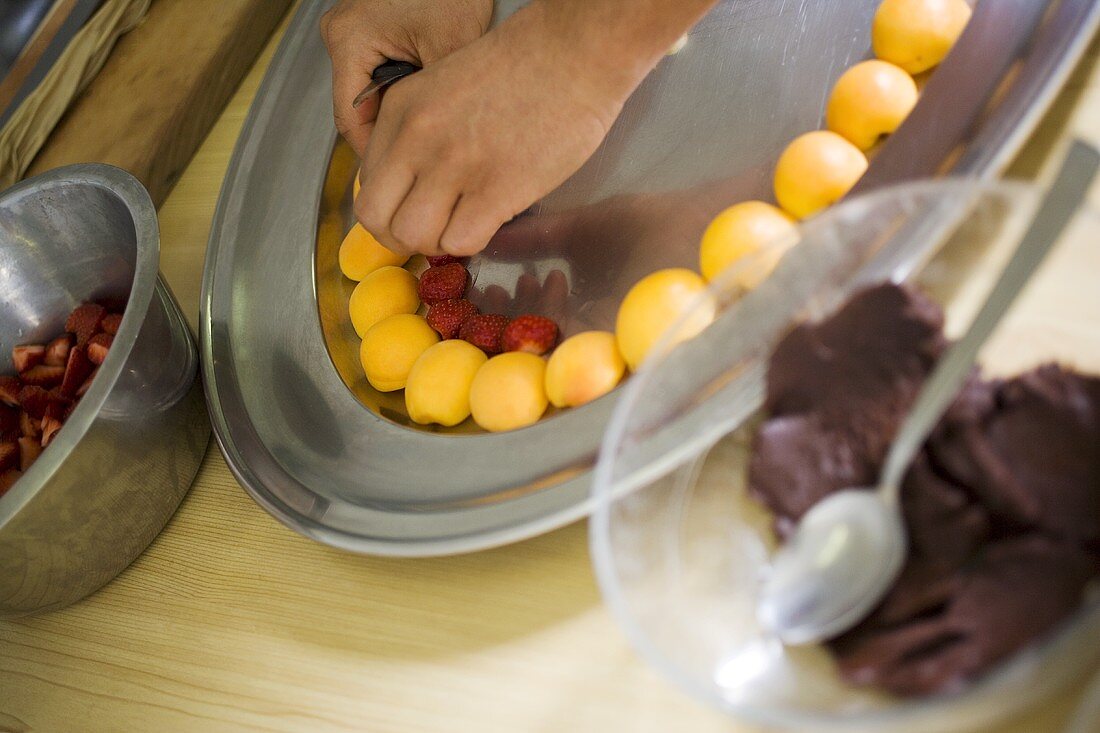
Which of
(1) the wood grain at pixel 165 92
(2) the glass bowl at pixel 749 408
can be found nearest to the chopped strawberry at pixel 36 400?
(1) the wood grain at pixel 165 92

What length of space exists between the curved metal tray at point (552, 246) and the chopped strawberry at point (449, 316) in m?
0.03

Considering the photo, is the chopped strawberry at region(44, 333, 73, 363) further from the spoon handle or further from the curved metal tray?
the spoon handle

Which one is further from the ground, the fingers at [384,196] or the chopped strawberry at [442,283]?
the fingers at [384,196]

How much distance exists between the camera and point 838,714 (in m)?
0.43

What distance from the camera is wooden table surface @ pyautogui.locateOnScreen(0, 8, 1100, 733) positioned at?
1.97ft

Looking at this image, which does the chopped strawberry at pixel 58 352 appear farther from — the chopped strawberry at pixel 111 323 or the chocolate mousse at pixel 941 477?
the chocolate mousse at pixel 941 477

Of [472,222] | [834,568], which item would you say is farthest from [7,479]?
[834,568]

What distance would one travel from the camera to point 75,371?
0.86 meters

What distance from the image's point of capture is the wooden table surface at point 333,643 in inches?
23.6

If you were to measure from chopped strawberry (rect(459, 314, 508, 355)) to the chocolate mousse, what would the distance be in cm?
30

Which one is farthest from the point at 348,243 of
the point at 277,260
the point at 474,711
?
the point at 474,711

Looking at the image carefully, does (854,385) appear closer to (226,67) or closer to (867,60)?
(867,60)

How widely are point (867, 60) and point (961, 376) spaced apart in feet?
1.33

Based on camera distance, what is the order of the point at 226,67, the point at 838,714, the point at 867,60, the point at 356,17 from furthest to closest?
the point at 226,67
the point at 356,17
the point at 867,60
the point at 838,714
